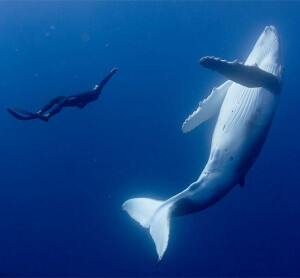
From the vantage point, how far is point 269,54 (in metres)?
5.93

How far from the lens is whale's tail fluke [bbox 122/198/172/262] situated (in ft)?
17.2

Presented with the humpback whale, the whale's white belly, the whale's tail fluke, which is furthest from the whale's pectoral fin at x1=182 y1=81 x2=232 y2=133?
the whale's tail fluke

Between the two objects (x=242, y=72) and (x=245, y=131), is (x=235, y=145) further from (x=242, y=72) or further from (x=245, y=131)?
(x=242, y=72)

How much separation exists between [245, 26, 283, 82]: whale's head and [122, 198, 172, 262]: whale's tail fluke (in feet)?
9.92

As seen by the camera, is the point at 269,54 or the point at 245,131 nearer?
the point at 245,131

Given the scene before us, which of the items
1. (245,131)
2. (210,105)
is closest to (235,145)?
(245,131)

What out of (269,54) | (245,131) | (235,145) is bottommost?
(235,145)

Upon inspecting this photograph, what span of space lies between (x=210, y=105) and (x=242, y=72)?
2024 mm

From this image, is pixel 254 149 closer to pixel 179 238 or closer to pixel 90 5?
pixel 179 238

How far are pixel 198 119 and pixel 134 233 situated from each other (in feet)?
38.5

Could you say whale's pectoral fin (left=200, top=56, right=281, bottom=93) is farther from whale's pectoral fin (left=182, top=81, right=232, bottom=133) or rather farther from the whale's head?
whale's pectoral fin (left=182, top=81, right=232, bottom=133)

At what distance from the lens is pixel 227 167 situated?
18.2 feet

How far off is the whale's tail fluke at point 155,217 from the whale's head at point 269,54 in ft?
9.92

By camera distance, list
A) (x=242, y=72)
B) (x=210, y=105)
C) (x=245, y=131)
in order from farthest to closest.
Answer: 1. (x=210, y=105)
2. (x=245, y=131)
3. (x=242, y=72)
